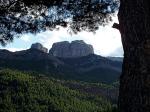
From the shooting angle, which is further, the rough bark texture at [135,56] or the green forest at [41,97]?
the green forest at [41,97]

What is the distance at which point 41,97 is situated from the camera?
13700 centimetres

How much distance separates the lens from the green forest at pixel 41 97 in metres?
128

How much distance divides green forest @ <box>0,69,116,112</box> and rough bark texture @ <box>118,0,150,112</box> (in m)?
117

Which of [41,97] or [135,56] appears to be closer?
[135,56]

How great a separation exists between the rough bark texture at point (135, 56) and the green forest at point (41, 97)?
117 meters

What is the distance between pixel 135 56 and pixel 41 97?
434ft

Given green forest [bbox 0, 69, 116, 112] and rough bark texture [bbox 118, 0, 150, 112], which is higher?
rough bark texture [bbox 118, 0, 150, 112]

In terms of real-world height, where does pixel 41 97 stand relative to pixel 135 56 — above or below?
below

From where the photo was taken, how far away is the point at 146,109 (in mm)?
5883

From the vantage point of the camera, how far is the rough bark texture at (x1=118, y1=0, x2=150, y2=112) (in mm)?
6000

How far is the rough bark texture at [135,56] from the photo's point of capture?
600cm

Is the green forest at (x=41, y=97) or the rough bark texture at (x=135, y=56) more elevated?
the rough bark texture at (x=135, y=56)

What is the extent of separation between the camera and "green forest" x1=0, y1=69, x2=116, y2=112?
128375mm

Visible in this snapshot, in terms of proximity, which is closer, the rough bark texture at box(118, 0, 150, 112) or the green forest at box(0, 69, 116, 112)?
the rough bark texture at box(118, 0, 150, 112)
